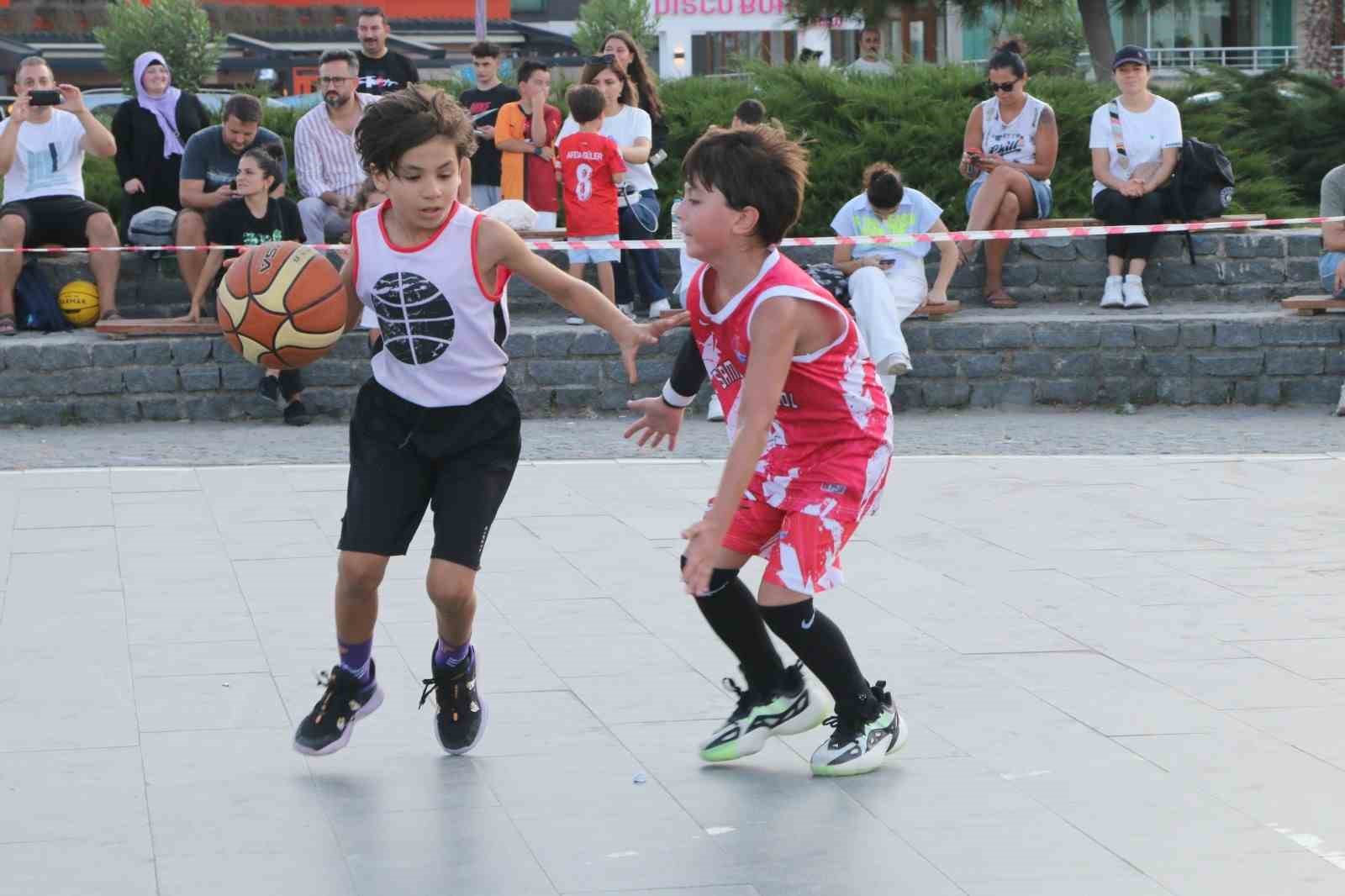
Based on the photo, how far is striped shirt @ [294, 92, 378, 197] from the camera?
1223 cm

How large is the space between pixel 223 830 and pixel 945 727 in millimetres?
1919

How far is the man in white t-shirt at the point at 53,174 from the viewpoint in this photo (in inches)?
470

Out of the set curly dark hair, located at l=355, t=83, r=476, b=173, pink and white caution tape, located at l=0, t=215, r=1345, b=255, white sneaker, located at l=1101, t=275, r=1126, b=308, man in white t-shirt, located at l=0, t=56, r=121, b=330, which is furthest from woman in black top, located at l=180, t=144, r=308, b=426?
curly dark hair, located at l=355, t=83, r=476, b=173

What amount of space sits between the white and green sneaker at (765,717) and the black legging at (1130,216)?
836cm

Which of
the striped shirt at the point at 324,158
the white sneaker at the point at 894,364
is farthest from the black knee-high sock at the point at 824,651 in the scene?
the striped shirt at the point at 324,158

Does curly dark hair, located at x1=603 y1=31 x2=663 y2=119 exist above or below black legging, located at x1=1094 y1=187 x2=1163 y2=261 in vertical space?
above

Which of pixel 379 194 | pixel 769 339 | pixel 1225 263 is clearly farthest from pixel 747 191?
pixel 1225 263

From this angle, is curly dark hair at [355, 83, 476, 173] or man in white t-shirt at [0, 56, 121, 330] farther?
man in white t-shirt at [0, 56, 121, 330]

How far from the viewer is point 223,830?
4.27 m

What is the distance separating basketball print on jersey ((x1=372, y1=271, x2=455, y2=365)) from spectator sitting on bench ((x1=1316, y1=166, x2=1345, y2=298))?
8.03 m

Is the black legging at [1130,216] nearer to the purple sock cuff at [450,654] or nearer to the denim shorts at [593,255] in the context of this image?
the denim shorts at [593,255]

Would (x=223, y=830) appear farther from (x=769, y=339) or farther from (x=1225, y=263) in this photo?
(x=1225, y=263)

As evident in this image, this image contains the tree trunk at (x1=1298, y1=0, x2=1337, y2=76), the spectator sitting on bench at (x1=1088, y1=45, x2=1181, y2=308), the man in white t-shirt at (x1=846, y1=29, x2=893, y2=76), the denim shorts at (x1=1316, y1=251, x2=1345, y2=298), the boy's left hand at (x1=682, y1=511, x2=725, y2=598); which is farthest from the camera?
the tree trunk at (x1=1298, y1=0, x2=1337, y2=76)

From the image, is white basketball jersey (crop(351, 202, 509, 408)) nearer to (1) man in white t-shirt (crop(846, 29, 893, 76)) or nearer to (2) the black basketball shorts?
(2) the black basketball shorts
